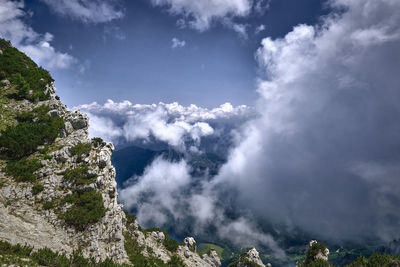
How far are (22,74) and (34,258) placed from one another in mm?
65806

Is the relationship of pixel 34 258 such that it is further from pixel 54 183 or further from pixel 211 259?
pixel 211 259

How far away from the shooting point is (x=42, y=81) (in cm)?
6912

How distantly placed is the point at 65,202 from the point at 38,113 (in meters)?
29.7

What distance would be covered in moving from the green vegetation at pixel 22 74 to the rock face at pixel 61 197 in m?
3.36

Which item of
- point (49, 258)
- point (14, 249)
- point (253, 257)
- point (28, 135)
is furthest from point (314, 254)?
point (28, 135)

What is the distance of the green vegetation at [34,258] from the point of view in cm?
2534

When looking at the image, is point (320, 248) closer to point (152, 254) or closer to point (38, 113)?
point (152, 254)

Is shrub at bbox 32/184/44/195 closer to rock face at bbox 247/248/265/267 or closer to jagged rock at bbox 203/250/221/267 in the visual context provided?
jagged rock at bbox 203/250/221/267

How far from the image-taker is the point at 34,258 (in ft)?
94.9

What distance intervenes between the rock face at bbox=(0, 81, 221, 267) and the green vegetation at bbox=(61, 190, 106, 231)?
45.0 inches

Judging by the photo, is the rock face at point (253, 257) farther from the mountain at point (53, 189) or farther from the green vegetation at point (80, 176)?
the green vegetation at point (80, 176)

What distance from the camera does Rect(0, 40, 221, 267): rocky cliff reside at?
A: 3762 centimetres

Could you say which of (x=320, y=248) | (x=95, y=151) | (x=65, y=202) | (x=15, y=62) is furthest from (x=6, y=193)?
(x=320, y=248)

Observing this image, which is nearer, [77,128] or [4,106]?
[4,106]
